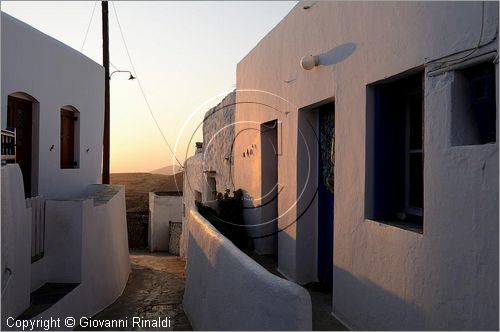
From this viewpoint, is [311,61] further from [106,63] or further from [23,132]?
[106,63]

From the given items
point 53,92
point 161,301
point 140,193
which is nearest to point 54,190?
point 53,92

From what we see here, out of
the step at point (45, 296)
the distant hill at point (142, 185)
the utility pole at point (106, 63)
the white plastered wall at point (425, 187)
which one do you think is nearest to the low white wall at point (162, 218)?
the distant hill at point (142, 185)

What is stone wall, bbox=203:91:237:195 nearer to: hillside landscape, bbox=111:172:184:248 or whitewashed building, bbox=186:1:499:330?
whitewashed building, bbox=186:1:499:330

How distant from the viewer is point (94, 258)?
7961 millimetres

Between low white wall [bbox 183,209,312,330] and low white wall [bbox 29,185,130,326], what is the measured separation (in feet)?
5.53

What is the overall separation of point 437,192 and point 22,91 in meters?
7.17

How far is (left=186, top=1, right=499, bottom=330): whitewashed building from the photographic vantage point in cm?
299

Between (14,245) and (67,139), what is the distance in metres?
5.57

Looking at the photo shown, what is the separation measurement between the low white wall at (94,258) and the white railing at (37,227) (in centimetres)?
15

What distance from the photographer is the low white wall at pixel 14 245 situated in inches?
189

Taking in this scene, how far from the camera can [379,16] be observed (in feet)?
13.5

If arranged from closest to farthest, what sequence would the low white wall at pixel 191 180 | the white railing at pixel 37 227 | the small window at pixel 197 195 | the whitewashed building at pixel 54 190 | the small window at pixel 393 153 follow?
the small window at pixel 393 153 < the whitewashed building at pixel 54 190 < the white railing at pixel 37 227 < the low white wall at pixel 191 180 < the small window at pixel 197 195

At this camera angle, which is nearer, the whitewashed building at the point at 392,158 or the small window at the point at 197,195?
the whitewashed building at the point at 392,158

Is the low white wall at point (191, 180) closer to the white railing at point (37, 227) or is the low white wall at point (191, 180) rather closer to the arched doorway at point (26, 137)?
the arched doorway at point (26, 137)
